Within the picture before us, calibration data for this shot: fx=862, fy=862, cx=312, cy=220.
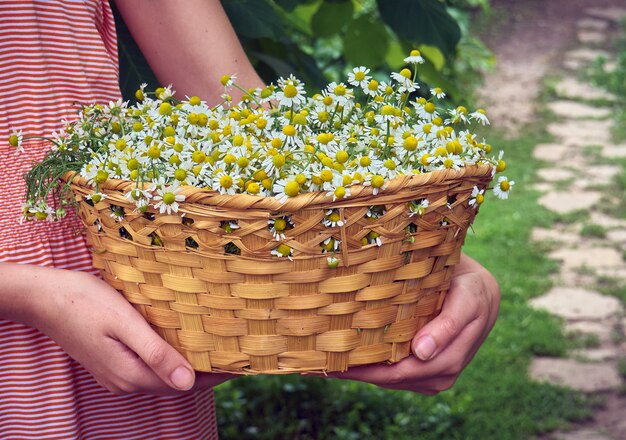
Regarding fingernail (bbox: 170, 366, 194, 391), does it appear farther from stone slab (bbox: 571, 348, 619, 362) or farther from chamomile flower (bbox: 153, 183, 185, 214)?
stone slab (bbox: 571, 348, 619, 362)

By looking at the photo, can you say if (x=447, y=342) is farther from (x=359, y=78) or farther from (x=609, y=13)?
(x=609, y=13)

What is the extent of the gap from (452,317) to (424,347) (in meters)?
0.06

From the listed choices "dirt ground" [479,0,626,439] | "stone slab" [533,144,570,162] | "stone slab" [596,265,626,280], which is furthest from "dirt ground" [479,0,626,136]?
"stone slab" [596,265,626,280]

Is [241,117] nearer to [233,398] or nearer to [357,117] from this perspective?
[357,117]

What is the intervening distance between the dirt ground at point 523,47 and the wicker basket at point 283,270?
5.62 meters

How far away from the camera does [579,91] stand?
23.3 ft

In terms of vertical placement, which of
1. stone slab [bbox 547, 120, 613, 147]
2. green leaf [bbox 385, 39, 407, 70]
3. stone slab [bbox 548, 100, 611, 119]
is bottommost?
stone slab [bbox 548, 100, 611, 119]

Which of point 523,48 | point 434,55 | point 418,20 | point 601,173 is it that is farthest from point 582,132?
point 418,20

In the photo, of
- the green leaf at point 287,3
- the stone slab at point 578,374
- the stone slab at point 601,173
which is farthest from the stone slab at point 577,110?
the green leaf at point 287,3

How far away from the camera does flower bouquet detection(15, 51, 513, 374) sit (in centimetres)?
89

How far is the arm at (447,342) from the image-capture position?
1032mm

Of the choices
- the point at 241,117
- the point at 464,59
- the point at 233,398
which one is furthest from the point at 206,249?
the point at 464,59

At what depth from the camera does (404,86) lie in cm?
103

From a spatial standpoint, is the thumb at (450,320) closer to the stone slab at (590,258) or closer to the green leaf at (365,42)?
the green leaf at (365,42)
